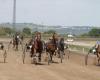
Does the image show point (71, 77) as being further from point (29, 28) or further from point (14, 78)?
point (29, 28)

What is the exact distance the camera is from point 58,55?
116 feet

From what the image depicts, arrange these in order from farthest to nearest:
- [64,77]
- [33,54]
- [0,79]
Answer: [33,54] < [64,77] < [0,79]

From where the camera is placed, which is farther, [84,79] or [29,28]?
[29,28]

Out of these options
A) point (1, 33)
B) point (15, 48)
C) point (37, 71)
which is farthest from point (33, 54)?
point (1, 33)

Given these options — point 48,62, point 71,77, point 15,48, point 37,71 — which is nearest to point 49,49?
point 48,62

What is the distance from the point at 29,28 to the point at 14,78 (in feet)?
475

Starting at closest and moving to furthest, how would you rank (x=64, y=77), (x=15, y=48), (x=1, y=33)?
(x=64, y=77) → (x=15, y=48) → (x=1, y=33)

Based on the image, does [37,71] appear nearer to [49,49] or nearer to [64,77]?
[64,77]

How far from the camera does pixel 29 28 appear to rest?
164m

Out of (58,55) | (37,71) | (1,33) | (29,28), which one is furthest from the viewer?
(29,28)

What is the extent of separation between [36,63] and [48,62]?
749 mm

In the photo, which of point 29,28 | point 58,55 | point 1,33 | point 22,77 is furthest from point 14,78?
point 29,28

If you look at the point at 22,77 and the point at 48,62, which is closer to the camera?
the point at 22,77

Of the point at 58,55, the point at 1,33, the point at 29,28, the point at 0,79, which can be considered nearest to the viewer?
the point at 0,79
